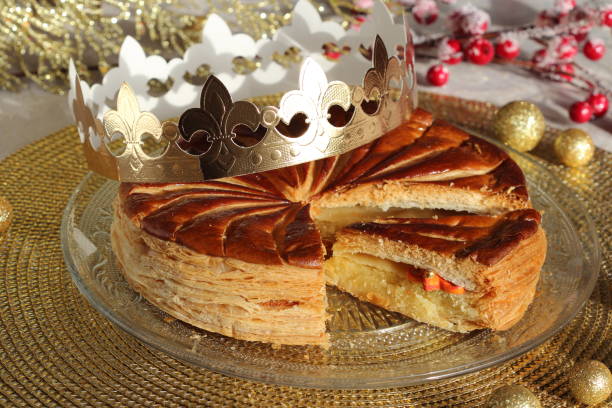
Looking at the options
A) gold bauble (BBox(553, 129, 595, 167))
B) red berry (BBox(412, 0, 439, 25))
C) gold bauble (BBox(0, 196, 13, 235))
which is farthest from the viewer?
red berry (BBox(412, 0, 439, 25))

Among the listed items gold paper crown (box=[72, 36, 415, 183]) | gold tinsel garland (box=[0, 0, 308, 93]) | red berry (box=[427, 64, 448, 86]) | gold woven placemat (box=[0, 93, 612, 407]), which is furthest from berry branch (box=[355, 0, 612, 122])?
gold paper crown (box=[72, 36, 415, 183])

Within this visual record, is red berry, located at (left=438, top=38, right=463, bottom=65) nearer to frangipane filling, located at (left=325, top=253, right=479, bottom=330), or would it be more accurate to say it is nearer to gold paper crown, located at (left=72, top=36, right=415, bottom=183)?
gold paper crown, located at (left=72, top=36, right=415, bottom=183)

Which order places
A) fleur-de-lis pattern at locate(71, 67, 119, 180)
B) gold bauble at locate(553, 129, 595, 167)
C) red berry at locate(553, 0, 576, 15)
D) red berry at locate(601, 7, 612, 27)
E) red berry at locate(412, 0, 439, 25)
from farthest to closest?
red berry at locate(412, 0, 439, 25)
red berry at locate(553, 0, 576, 15)
red berry at locate(601, 7, 612, 27)
gold bauble at locate(553, 129, 595, 167)
fleur-de-lis pattern at locate(71, 67, 119, 180)

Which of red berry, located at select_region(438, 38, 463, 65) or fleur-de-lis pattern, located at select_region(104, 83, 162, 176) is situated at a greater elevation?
fleur-de-lis pattern, located at select_region(104, 83, 162, 176)

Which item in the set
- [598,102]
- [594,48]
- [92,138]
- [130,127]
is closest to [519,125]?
[598,102]

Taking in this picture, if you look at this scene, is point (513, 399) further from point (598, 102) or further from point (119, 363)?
point (598, 102)

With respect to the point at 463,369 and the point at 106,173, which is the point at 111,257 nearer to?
the point at 106,173

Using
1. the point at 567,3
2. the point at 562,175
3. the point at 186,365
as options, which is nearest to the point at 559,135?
the point at 562,175
